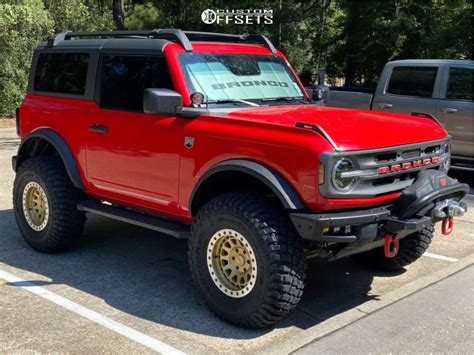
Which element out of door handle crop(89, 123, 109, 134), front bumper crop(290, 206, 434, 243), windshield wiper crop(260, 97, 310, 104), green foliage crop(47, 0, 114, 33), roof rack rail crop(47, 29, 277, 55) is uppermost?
green foliage crop(47, 0, 114, 33)

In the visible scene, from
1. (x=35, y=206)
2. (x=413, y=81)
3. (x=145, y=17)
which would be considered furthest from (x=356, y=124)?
(x=145, y=17)

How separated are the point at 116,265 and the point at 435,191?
290 centimetres

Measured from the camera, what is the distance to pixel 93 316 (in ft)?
13.6

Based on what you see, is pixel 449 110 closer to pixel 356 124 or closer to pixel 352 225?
pixel 356 124

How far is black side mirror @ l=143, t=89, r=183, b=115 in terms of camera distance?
417 centimetres

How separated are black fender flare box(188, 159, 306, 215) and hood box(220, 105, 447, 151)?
36 cm

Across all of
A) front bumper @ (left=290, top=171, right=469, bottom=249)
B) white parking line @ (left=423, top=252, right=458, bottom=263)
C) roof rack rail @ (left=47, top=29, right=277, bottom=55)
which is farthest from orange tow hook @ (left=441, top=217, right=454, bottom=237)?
roof rack rail @ (left=47, top=29, right=277, bottom=55)

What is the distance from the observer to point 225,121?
13.6 ft

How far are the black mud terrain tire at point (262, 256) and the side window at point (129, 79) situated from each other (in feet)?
4.10

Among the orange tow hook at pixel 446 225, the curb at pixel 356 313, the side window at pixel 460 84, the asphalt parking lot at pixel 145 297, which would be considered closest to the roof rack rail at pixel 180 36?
the asphalt parking lot at pixel 145 297

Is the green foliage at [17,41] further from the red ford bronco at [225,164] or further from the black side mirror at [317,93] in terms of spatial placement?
the black side mirror at [317,93]

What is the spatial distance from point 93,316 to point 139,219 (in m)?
0.94

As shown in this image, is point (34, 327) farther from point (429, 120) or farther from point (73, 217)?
point (429, 120)

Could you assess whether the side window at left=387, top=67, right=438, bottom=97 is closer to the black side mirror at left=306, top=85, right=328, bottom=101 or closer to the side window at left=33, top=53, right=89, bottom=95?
the black side mirror at left=306, top=85, right=328, bottom=101
